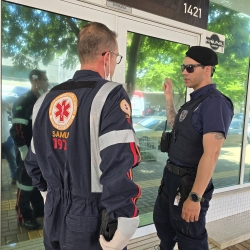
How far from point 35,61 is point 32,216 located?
1326 mm

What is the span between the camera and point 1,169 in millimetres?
1891

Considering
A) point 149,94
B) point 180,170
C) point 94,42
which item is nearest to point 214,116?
point 180,170

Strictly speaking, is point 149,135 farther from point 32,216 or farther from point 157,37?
point 32,216

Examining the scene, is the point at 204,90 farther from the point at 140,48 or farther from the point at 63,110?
the point at 63,110

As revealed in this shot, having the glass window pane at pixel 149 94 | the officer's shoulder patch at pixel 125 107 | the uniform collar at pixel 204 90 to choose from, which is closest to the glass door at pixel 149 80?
the glass window pane at pixel 149 94

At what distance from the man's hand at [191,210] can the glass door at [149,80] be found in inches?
43.9

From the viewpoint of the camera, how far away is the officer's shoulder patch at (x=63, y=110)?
104 cm

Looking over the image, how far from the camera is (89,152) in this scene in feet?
3.37

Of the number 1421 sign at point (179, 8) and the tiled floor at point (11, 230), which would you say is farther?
the number 1421 sign at point (179, 8)

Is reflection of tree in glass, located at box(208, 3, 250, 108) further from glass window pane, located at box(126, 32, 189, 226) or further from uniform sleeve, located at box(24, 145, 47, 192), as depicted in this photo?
uniform sleeve, located at box(24, 145, 47, 192)

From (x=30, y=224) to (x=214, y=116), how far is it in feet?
5.83

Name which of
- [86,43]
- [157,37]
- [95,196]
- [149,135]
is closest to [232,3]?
[157,37]

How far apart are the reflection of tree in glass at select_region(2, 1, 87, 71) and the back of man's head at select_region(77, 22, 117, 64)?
1.01 meters

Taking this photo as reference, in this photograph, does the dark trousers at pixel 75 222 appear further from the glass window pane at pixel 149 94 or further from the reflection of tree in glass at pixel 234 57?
the reflection of tree in glass at pixel 234 57
